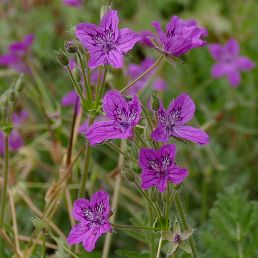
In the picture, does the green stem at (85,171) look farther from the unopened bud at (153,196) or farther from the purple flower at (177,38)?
the purple flower at (177,38)

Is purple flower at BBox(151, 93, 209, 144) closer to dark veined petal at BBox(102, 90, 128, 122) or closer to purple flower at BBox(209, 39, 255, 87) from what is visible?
dark veined petal at BBox(102, 90, 128, 122)

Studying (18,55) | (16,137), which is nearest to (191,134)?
(16,137)

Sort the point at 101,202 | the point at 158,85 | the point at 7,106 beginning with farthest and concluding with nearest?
the point at 158,85 < the point at 7,106 < the point at 101,202

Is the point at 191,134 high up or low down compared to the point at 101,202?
up

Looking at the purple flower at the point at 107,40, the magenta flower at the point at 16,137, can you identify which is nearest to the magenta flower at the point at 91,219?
the purple flower at the point at 107,40

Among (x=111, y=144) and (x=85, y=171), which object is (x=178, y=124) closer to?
(x=111, y=144)

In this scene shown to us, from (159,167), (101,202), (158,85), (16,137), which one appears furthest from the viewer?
(158,85)

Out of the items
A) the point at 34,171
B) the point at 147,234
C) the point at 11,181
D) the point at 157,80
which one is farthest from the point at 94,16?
the point at 147,234

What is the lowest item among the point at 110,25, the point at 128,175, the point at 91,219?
the point at 91,219
